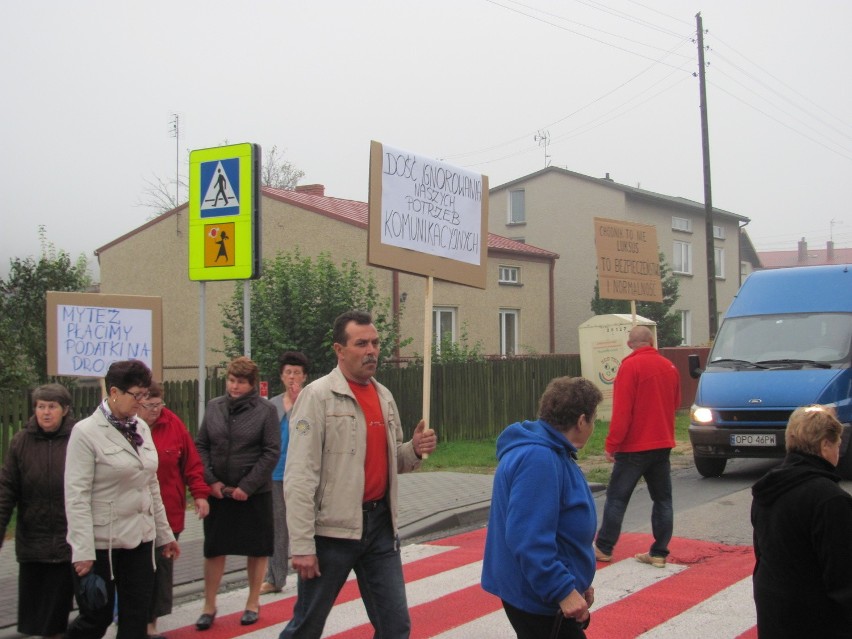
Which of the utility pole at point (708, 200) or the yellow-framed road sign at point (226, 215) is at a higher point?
the utility pole at point (708, 200)

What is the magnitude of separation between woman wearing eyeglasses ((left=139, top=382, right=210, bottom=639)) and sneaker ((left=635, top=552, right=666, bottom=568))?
361 cm

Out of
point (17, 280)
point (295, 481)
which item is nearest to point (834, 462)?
point (295, 481)

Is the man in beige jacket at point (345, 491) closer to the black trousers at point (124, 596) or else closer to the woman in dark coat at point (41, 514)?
the black trousers at point (124, 596)

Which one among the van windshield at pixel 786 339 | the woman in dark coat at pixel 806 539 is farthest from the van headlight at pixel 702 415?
the woman in dark coat at pixel 806 539

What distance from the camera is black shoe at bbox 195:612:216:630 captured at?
6.42 m

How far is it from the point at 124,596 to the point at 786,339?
402 inches

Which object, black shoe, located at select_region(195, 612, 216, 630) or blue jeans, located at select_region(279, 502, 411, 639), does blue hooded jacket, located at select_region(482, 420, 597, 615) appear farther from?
black shoe, located at select_region(195, 612, 216, 630)

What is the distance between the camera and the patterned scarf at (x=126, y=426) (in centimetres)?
509

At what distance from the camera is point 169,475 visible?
619 cm

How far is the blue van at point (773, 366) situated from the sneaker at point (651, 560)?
4.78 m

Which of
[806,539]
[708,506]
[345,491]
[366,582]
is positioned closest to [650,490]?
[708,506]

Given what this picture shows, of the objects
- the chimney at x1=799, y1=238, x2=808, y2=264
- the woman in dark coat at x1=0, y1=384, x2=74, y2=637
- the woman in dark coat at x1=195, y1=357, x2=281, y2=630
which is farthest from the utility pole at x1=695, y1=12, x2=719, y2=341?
the chimney at x1=799, y1=238, x2=808, y2=264

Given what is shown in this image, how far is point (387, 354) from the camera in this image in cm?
1819

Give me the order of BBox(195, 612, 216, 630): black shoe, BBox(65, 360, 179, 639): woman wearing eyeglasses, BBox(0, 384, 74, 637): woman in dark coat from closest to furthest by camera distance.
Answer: BBox(65, 360, 179, 639): woman wearing eyeglasses
BBox(0, 384, 74, 637): woman in dark coat
BBox(195, 612, 216, 630): black shoe
